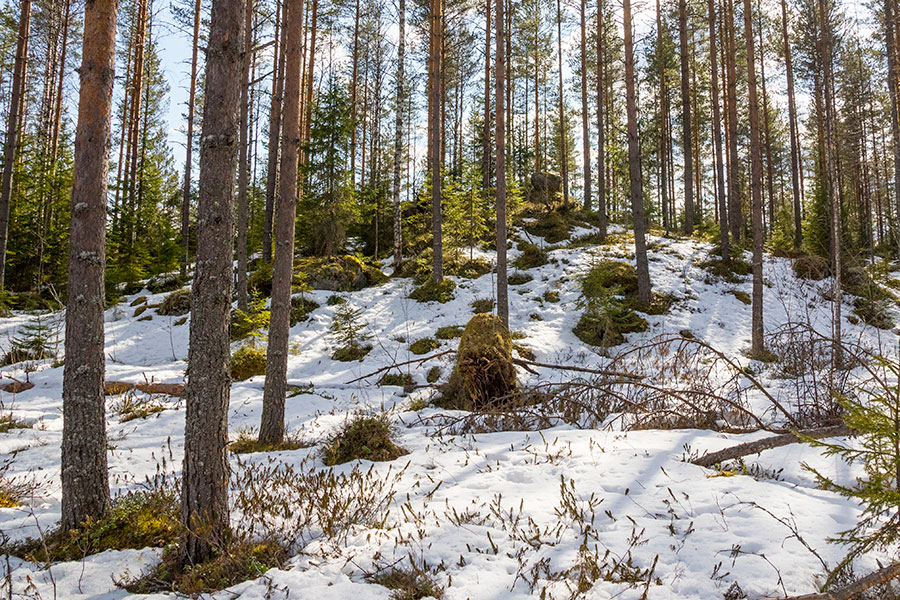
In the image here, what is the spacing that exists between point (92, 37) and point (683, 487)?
19.5 ft

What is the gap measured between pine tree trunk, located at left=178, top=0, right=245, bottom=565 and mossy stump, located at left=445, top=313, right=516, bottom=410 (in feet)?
14.9

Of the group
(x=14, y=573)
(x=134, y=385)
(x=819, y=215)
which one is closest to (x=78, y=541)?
(x=14, y=573)

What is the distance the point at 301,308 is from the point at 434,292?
428cm

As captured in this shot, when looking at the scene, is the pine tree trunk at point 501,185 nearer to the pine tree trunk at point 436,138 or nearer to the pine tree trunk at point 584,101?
the pine tree trunk at point 436,138

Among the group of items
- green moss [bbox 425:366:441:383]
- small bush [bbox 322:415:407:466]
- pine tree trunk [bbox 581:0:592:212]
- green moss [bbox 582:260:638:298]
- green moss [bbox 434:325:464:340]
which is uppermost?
pine tree trunk [bbox 581:0:592:212]

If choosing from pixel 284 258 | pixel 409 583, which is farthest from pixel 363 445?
pixel 284 258

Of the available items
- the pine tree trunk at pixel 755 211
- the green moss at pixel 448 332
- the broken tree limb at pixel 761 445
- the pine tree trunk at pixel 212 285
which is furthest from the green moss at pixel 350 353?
the pine tree trunk at pixel 755 211

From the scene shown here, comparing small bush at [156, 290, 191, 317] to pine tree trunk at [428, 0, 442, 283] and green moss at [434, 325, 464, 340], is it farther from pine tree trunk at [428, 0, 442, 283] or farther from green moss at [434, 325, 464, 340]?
green moss at [434, 325, 464, 340]

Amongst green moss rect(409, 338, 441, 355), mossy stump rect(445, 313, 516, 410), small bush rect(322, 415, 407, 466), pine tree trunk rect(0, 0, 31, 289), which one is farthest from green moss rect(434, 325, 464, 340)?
pine tree trunk rect(0, 0, 31, 289)

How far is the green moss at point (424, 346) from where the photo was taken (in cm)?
1100

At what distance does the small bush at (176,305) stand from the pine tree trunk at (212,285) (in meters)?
12.5

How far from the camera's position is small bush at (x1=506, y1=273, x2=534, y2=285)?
15539mm

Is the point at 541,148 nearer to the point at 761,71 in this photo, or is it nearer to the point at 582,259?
the point at 761,71

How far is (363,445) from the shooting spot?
502 centimetres
